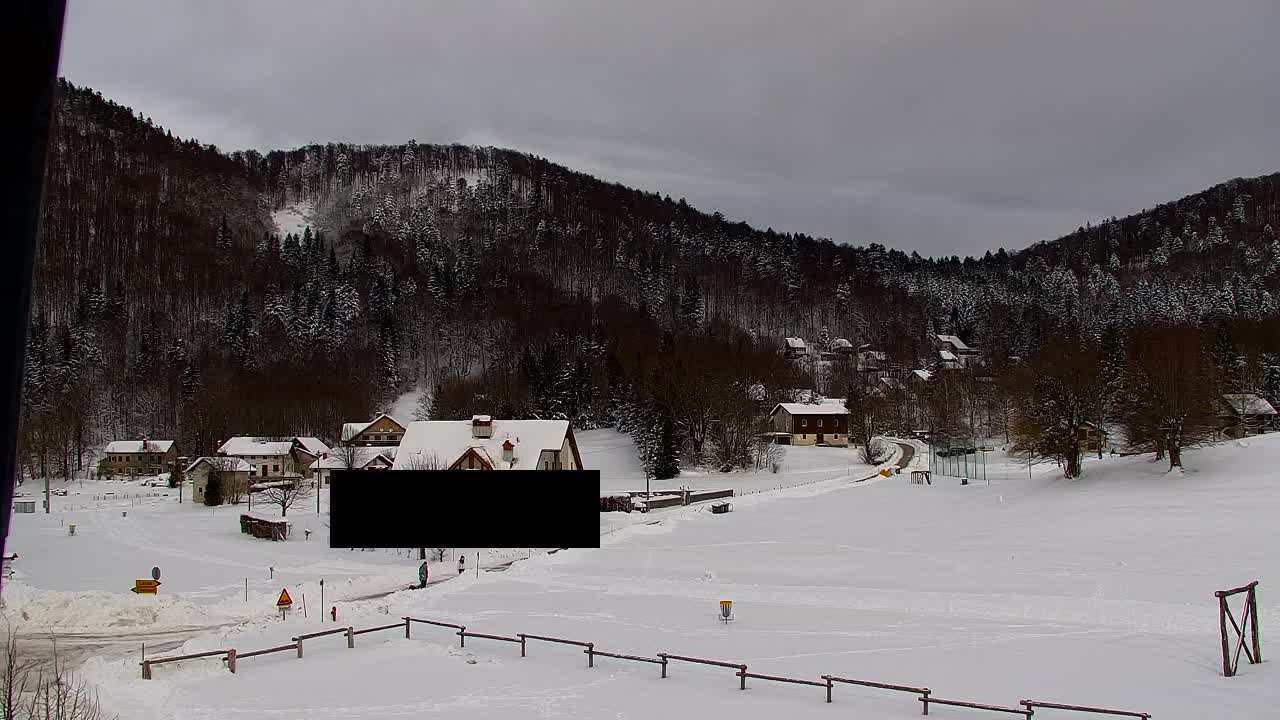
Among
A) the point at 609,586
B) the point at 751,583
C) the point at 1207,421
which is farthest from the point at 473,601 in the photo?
the point at 1207,421

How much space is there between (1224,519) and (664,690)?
2371 centimetres

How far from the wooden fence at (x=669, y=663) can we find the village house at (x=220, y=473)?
40865mm

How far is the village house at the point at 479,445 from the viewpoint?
13.1 metres

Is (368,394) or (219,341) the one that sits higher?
(219,341)

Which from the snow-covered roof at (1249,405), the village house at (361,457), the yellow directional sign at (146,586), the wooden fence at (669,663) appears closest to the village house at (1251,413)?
the snow-covered roof at (1249,405)

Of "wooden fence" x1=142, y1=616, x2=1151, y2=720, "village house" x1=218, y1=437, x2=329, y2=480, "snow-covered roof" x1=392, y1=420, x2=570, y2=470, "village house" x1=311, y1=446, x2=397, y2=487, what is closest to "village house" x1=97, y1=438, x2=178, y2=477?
"village house" x1=218, y1=437, x2=329, y2=480

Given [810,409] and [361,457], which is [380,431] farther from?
[810,409]

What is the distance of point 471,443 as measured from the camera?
13.6 meters

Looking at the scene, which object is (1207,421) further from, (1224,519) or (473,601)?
(473,601)

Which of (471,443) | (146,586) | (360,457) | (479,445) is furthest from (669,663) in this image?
(360,457)

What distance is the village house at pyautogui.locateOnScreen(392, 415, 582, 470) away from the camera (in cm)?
1307

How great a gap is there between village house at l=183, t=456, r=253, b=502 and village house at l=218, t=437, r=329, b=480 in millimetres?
1854

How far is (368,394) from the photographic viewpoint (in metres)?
57.7

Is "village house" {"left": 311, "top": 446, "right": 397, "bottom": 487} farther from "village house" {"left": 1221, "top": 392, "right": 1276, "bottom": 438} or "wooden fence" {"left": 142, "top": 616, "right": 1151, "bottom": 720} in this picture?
"village house" {"left": 1221, "top": 392, "right": 1276, "bottom": 438}
